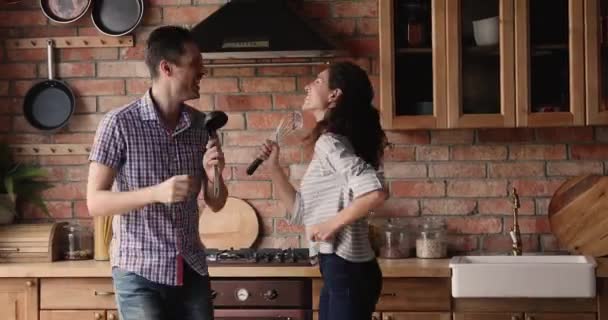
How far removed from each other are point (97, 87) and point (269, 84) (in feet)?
2.62

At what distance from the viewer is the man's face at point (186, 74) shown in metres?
2.82

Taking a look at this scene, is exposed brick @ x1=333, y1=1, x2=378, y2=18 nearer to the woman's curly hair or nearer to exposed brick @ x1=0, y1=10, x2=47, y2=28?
the woman's curly hair

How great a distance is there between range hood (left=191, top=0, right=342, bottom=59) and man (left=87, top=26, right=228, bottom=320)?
1.09 meters

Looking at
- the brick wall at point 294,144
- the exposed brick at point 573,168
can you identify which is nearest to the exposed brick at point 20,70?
the brick wall at point 294,144

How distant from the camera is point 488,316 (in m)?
3.75

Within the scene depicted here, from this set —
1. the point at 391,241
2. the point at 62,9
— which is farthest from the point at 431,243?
the point at 62,9

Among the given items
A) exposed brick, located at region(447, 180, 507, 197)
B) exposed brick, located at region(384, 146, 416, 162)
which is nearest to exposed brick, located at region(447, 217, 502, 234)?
exposed brick, located at region(447, 180, 507, 197)

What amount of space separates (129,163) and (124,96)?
1.81 meters

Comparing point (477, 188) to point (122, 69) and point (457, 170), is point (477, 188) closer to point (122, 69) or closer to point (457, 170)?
point (457, 170)

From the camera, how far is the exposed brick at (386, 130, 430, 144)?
4320mm

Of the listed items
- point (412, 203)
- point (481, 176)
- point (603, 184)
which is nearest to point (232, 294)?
point (412, 203)

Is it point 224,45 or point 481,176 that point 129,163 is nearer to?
point 224,45

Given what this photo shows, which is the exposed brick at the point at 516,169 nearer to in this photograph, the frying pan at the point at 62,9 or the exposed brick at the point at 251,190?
the exposed brick at the point at 251,190

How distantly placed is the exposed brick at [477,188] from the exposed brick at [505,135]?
184mm
